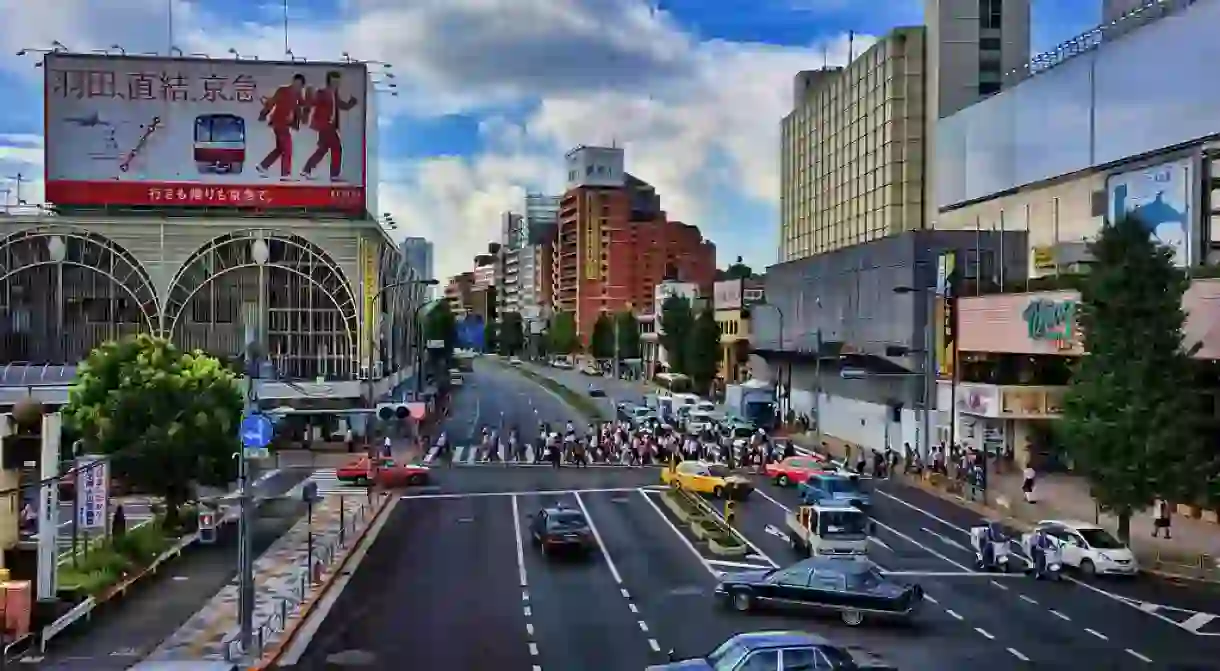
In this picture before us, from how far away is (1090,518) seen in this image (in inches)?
1626

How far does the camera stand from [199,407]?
3559 centimetres

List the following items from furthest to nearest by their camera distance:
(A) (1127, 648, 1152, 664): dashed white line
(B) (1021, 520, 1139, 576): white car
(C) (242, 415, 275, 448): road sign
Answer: (B) (1021, 520, 1139, 576): white car
(C) (242, 415, 275, 448): road sign
(A) (1127, 648, 1152, 664): dashed white line

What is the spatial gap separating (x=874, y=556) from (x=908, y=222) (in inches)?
2893

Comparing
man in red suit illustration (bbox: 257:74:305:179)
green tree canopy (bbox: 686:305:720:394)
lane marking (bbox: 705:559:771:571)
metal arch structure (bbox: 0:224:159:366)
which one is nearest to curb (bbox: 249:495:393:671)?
lane marking (bbox: 705:559:771:571)

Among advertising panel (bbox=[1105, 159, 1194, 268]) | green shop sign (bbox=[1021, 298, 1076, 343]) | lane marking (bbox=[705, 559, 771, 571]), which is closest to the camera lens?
lane marking (bbox=[705, 559, 771, 571])

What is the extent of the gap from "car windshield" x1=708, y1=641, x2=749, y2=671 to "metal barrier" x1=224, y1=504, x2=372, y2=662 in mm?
8333

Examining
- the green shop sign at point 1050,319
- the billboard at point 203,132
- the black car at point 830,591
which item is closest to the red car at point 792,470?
the green shop sign at point 1050,319

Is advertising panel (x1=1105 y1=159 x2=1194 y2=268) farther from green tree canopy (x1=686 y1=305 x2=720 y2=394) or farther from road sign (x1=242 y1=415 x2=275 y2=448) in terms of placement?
green tree canopy (x1=686 y1=305 x2=720 y2=394)

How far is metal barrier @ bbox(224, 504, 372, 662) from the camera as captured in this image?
21.8 meters

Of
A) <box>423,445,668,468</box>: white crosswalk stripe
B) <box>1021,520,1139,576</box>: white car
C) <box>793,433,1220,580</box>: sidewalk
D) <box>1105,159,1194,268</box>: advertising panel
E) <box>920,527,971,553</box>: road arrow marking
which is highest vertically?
<box>1105,159,1194,268</box>: advertising panel

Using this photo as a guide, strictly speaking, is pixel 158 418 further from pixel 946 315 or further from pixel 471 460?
pixel 946 315

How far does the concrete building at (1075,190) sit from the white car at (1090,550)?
9801 mm

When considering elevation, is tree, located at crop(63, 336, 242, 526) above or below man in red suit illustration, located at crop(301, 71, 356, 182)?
below

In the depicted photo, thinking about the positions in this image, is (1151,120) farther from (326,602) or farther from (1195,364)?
(326,602)
